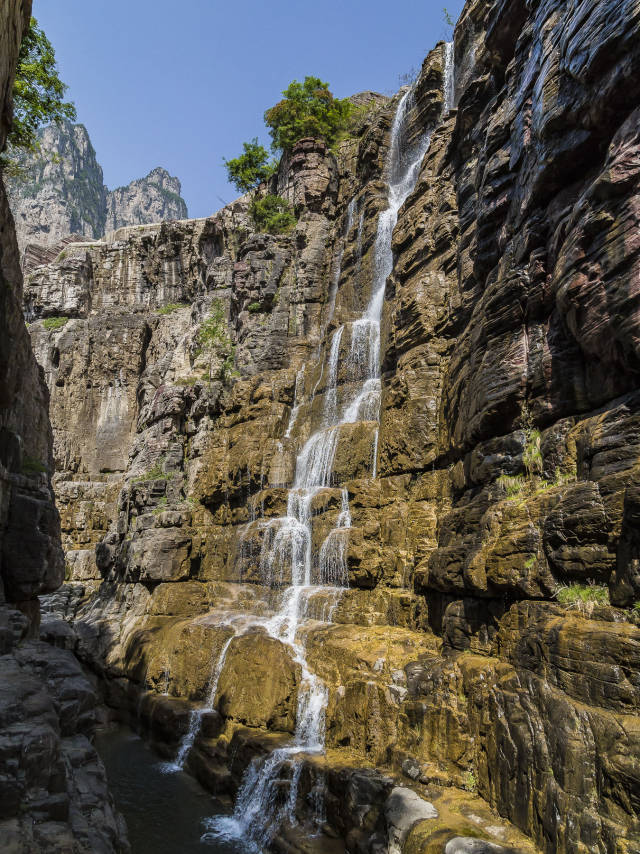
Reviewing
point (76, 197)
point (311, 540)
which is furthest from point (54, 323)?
point (76, 197)

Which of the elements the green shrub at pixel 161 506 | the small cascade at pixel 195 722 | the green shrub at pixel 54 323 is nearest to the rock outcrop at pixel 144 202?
the green shrub at pixel 54 323

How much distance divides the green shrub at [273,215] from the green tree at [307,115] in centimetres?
473

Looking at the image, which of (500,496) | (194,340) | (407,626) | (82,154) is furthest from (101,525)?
(82,154)

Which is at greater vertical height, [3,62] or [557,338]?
[3,62]

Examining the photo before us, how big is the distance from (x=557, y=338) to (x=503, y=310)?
1.57 metres

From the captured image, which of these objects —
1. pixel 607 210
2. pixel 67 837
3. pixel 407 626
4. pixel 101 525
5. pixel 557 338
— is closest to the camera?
pixel 67 837

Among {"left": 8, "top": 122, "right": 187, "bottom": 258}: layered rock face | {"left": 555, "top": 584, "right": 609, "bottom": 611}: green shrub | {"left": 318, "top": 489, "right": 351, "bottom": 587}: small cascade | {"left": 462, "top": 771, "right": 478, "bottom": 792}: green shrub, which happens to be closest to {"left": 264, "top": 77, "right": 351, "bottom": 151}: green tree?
{"left": 318, "top": 489, "right": 351, "bottom": 587}: small cascade

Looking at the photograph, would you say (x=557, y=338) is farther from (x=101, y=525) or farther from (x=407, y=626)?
(x=101, y=525)

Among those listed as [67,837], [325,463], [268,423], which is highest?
[268,423]

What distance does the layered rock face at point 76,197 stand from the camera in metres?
93.9

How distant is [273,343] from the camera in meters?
27.7

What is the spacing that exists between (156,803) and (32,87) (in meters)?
21.2

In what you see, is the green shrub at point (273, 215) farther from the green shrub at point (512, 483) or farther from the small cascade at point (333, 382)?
the green shrub at point (512, 483)

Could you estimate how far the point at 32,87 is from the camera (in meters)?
17.5
